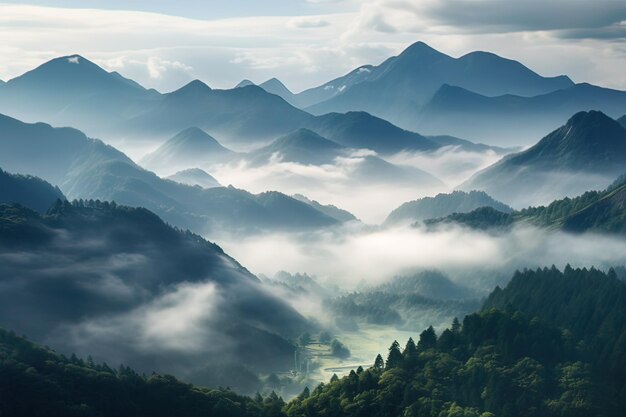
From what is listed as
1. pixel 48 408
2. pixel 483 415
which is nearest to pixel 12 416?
pixel 48 408

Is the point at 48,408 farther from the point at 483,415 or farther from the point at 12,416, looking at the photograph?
the point at 483,415
